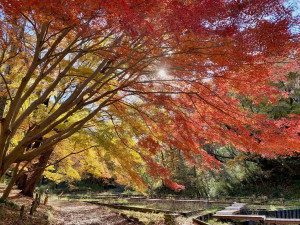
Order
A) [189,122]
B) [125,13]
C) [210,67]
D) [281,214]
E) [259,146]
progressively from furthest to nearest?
[281,214], [189,122], [259,146], [210,67], [125,13]

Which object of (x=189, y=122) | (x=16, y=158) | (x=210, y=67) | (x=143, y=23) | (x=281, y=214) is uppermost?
(x=143, y=23)

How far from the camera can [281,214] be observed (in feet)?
30.1

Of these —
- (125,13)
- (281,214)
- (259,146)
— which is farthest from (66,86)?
(281,214)

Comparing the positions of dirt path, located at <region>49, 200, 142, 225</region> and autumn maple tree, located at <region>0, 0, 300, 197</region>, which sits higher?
autumn maple tree, located at <region>0, 0, 300, 197</region>

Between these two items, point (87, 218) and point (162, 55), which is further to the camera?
point (87, 218)

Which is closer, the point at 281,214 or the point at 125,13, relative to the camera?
the point at 125,13

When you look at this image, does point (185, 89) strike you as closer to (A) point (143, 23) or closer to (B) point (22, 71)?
(A) point (143, 23)

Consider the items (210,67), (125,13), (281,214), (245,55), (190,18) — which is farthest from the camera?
(281,214)

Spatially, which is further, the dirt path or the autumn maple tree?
the dirt path

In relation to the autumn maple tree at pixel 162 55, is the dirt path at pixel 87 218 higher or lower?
lower

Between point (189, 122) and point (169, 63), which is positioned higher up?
point (169, 63)

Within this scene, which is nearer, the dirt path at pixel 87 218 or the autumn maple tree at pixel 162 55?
the autumn maple tree at pixel 162 55

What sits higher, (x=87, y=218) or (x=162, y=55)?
(x=162, y=55)

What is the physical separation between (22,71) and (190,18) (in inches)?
234
